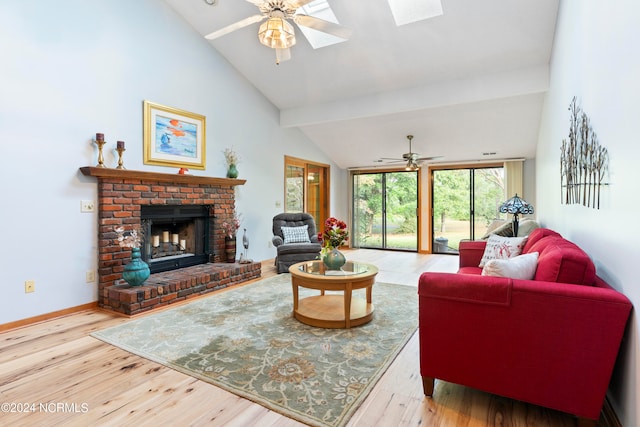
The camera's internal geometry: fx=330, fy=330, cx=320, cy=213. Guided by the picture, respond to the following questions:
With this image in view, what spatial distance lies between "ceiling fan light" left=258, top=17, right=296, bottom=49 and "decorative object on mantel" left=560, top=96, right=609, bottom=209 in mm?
2470

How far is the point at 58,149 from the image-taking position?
332cm

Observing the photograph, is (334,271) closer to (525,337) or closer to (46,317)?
(525,337)

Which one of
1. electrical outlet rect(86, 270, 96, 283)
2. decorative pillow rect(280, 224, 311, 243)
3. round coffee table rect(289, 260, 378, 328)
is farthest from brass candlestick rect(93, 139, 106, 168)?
decorative pillow rect(280, 224, 311, 243)

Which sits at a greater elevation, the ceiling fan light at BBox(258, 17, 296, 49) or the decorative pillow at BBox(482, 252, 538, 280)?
the ceiling fan light at BBox(258, 17, 296, 49)

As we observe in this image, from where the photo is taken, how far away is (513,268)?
1.87 m

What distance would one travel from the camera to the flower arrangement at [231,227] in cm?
514

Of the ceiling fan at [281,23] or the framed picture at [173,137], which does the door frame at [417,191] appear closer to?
the framed picture at [173,137]

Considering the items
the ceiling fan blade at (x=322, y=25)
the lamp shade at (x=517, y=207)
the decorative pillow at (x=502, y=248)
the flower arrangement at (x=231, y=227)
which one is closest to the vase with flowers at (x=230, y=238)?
the flower arrangement at (x=231, y=227)

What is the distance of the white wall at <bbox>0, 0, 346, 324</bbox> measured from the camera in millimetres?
3021

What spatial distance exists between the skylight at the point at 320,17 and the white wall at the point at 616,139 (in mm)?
2727

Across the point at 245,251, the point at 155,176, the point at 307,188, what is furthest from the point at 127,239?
the point at 307,188

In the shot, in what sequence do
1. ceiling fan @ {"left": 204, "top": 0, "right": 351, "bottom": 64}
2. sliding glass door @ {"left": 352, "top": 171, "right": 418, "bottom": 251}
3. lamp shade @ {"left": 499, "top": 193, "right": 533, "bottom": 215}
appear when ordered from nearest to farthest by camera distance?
ceiling fan @ {"left": 204, "top": 0, "right": 351, "bottom": 64}, lamp shade @ {"left": 499, "top": 193, "right": 533, "bottom": 215}, sliding glass door @ {"left": 352, "top": 171, "right": 418, "bottom": 251}

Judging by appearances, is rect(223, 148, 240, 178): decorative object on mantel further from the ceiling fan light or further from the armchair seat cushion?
the ceiling fan light

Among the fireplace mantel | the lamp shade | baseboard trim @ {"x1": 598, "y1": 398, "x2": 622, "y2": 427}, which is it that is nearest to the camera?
baseboard trim @ {"x1": 598, "y1": 398, "x2": 622, "y2": 427}
